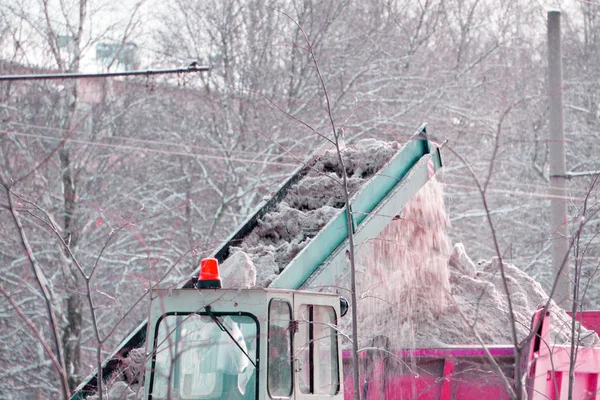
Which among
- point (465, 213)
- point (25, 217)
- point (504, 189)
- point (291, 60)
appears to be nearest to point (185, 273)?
point (25, 217)

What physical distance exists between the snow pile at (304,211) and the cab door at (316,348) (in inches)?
48.4

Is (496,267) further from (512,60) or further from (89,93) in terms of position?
(512,60)

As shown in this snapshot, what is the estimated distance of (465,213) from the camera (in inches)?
803

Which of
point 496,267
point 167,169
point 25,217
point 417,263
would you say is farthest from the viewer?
point 167,169

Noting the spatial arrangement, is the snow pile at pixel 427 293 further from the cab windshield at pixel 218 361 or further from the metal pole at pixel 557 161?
the metal pole at pixel 557 161

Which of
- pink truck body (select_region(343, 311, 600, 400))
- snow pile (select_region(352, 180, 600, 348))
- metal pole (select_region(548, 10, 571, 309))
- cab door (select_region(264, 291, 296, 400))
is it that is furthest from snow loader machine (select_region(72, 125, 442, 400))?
metal pole (select_region(548, 10, 571, 309))

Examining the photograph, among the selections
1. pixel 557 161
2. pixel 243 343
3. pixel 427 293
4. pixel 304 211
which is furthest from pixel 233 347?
pixel 557 161

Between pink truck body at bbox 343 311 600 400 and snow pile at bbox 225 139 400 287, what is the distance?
101 cm

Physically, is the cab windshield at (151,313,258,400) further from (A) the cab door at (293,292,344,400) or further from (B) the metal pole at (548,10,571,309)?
(B) the metal pole at (548,10,571,309)

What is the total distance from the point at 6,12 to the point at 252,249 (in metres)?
11.3

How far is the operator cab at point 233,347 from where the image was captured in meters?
5.20

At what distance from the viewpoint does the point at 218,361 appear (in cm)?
523

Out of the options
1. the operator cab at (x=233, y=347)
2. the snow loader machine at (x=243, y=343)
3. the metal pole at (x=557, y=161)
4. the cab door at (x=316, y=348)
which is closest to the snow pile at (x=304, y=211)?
the cab door at (x=316, y=348)

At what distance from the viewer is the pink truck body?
6.98 metres
